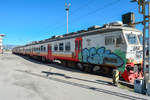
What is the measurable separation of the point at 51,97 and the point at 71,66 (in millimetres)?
7765

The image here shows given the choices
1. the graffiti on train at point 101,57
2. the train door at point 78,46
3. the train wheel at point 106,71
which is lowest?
the train wheel at point 106,71

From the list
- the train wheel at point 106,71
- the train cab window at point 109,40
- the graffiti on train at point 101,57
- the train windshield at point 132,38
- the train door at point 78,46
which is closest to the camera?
the train windshield at point 132,38

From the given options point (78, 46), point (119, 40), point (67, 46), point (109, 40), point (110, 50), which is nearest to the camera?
point (119, 40)

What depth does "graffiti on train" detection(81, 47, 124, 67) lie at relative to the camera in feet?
25.5

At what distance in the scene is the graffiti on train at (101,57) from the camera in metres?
7.76

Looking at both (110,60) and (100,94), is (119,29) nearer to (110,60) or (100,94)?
(110,60)

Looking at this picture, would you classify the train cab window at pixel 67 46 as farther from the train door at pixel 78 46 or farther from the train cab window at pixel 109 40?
the train cab window at pixel 109 40

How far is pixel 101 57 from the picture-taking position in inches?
343

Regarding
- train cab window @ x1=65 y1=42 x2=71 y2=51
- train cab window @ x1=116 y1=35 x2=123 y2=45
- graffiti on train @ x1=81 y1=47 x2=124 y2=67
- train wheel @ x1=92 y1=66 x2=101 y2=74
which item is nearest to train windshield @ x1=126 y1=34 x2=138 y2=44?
train cab window @ x1=116 y1=35 x2=123 y2=45

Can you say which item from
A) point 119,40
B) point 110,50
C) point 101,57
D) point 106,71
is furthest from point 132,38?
point 106,71

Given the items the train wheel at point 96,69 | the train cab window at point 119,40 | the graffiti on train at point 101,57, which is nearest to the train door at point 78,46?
the graffiti on train at point 101,57

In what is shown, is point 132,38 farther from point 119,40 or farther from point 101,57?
point 101,57

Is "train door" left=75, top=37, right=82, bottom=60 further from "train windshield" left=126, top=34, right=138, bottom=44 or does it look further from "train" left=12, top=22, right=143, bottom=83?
"train windshield" left=126, top=34, right=138, bottom=44

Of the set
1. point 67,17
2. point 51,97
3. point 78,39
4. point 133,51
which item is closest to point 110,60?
point 133,51
